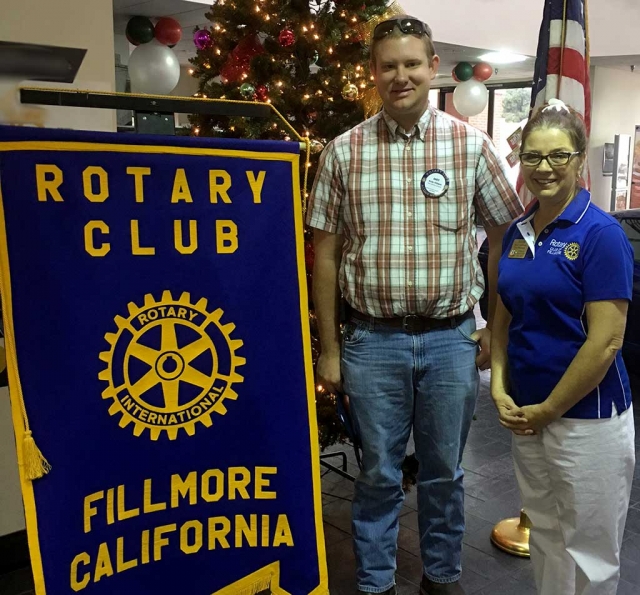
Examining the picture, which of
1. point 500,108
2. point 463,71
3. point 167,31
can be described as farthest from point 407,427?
point 500,108

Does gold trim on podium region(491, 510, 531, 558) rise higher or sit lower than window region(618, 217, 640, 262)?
lower

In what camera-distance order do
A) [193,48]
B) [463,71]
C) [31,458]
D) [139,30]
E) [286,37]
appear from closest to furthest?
[31,458]
[286,37]
[139,30]
[193,48]
[463,71]

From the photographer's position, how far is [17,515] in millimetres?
2539

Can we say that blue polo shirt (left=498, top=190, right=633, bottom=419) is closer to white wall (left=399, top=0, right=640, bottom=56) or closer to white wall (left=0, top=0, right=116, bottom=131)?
white wall (left=0, top=0, right=116, bottom=131)

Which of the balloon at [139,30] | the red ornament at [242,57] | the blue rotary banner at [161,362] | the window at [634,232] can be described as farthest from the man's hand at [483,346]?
the balloon at [139,30]

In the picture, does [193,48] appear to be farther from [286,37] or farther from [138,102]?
[138,102]

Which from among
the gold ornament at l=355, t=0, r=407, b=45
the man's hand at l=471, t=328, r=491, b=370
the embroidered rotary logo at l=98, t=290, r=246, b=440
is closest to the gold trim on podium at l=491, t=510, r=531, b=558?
the man's hand at l=471, t=328, r=491, b=370

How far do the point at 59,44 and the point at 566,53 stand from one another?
5.79 feet

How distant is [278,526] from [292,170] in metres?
0.94

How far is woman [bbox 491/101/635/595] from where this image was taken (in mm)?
1607

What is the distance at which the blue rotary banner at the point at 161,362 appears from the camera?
149 centimetres

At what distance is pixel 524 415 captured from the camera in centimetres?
177

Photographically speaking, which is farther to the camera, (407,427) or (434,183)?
→ (407,427)

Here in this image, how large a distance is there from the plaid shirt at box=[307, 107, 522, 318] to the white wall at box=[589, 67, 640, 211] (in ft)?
29.7
